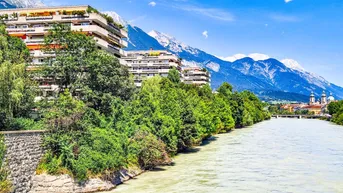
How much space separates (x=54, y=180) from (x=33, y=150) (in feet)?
8.28

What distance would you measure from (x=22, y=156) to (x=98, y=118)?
953cm

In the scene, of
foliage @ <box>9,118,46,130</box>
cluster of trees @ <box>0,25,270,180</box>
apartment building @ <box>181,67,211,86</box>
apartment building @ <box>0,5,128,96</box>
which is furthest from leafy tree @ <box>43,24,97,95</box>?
apartment building @ <box>181,67,211,86</box>

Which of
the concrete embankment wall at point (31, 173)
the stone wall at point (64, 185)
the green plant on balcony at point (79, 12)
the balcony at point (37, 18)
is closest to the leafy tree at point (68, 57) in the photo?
the concrete embankment wall at point (31, 173)

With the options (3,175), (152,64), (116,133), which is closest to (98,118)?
(116,133)

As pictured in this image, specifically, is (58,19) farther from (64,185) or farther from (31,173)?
(64,185)

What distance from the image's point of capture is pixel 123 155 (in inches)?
1276

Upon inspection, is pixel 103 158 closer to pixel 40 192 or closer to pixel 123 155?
pixel 123 155

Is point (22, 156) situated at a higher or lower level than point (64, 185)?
higher

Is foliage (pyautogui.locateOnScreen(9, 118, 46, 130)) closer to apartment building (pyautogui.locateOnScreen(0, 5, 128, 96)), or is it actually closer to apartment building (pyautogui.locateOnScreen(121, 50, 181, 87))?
apartment building (pyautogui.locateOnScreen(0, 5, 128, 96))

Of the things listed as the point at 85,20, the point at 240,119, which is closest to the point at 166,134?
the point at 85,20

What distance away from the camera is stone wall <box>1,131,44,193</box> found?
81.6 feet

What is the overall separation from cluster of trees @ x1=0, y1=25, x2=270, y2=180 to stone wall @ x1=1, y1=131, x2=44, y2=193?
0.83 meters

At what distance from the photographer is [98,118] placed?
3484 centimetres

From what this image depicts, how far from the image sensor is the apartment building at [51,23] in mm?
56000
